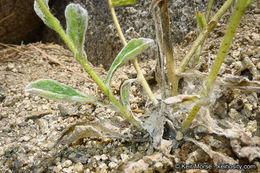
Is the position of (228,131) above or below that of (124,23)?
below

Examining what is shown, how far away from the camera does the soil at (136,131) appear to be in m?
0.71

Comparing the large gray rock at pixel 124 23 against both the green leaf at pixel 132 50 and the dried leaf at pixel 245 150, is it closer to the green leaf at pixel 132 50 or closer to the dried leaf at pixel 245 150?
the green leaf at pixel 132 50

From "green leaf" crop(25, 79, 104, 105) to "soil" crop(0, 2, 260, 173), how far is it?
8.5 inches

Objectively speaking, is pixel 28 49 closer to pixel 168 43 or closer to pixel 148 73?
pixel 148 73

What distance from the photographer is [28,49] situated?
1.79 meters

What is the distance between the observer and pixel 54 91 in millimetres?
756

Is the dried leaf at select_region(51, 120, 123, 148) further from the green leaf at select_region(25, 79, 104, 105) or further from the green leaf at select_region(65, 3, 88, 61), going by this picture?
the green leaf at select_region(65, 3, 88, 61)

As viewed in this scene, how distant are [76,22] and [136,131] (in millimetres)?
452

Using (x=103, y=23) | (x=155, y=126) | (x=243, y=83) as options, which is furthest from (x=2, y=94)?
(x=243, y=83)

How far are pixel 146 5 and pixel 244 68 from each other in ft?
2.42

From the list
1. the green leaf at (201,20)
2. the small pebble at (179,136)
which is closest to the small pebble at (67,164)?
the small pebble at (179,136)

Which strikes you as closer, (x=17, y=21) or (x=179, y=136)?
(x=179, y=136)

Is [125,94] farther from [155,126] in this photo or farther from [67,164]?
[67,164]

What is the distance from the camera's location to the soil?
28.1 inches
